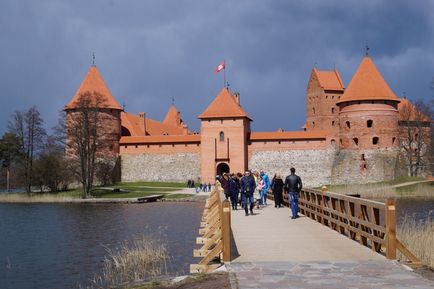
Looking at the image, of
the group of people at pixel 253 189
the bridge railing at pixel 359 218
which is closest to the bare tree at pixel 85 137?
the group of people at pixel 253 189

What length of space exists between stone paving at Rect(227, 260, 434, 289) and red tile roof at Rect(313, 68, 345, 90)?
1954 inches

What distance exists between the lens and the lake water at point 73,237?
1170cm

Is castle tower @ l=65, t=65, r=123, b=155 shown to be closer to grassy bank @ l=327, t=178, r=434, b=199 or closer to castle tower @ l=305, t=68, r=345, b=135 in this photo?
grassy bank @ l=327, t=178, r=434, b=199

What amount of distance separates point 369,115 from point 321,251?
33.9m

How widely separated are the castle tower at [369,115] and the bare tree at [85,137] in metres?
17.6

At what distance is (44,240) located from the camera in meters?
17.3

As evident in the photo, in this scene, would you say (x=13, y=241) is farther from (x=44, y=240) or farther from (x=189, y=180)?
(x=189, y=180)

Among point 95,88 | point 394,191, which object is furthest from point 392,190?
point 95,88

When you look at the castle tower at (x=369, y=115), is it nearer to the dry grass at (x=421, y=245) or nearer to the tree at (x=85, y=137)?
the tree at (x=85, y=137)

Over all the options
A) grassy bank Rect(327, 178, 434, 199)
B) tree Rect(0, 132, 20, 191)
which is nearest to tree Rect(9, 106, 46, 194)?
tree Rect(0, 132, 20, 191)

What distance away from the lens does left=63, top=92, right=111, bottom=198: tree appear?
38219 mm

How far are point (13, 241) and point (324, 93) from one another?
4221 cm

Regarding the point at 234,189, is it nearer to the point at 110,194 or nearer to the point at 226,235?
the point at 226,235

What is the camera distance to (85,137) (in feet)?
127
